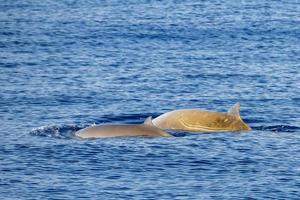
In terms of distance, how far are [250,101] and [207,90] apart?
116 inches

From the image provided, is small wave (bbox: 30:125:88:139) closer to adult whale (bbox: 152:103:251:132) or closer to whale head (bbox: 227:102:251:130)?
adult whale (bbox: 152:103:251:132)

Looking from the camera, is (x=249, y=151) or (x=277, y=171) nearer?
(x=277, y=171)

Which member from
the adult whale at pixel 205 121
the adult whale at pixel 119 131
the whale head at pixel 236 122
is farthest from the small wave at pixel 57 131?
the whale head at pixel 236 122

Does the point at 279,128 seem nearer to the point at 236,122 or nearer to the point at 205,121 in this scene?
the point at 236,122

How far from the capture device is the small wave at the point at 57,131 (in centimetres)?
4209

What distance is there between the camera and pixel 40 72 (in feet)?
192

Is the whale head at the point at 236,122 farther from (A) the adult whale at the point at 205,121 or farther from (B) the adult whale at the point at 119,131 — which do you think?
(B) the adult whale at the point at 119,131

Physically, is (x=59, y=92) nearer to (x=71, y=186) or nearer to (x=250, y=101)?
(x=250, y=101)

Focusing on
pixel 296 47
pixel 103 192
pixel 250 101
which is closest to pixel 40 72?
pixel 250 101

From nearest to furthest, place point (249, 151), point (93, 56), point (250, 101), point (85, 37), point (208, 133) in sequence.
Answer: point (249, 151) → point (208, 133) → point (250, 101) → point (93, 56) → point (85, 37)

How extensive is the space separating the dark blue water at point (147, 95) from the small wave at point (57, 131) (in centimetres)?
7

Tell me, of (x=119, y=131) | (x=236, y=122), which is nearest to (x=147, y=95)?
(x=236, y=122)

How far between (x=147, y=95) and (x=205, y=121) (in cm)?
856

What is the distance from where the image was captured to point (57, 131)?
141 feet
